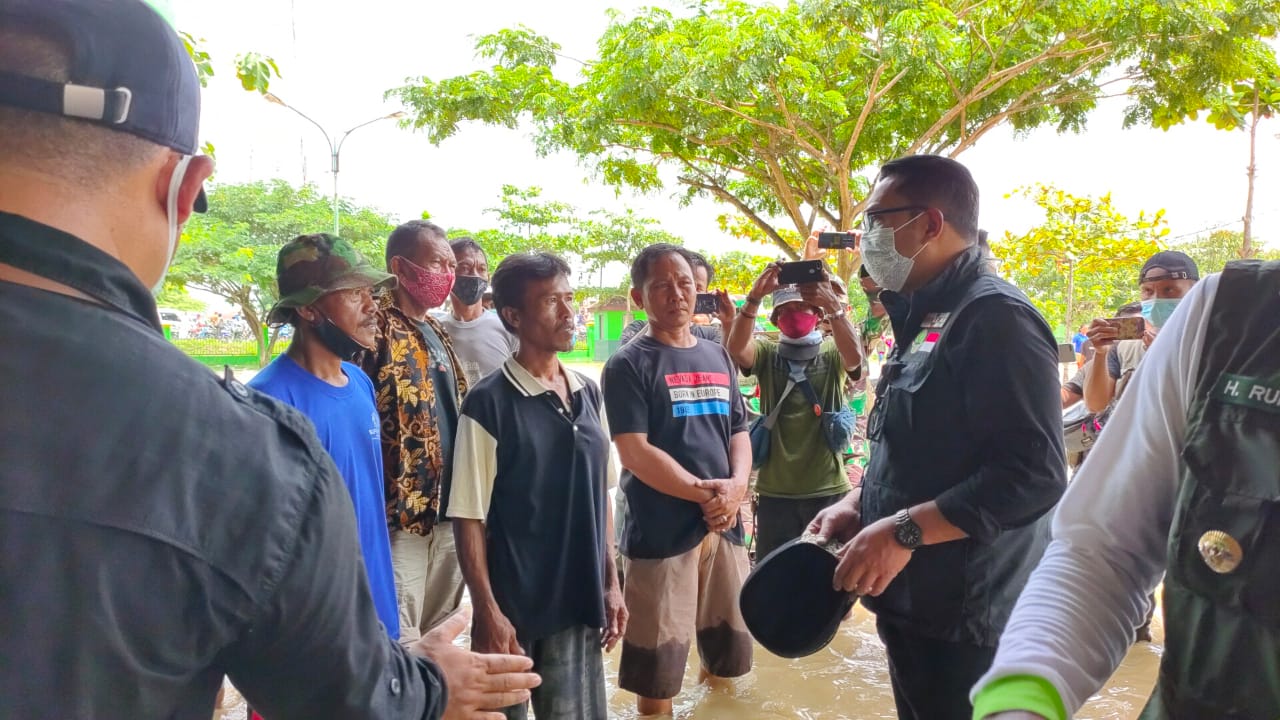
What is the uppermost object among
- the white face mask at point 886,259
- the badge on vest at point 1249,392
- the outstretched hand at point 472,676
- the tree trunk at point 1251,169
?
the tree trunk at point 1251,169

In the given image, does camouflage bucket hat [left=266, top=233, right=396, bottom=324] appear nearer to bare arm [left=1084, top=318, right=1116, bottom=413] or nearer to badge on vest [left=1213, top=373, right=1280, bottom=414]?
badge on vest [left=1213, top=373, right=1280, bottom=414]

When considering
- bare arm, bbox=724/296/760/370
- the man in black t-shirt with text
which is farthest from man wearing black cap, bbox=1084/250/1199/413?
the man in black t-shirt with text

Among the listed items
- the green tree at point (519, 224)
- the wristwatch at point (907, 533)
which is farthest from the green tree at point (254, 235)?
the wristwatch at point (907, 533)

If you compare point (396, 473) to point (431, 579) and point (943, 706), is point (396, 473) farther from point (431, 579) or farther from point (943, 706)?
point (943, 706)

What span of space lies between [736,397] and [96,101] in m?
2.95

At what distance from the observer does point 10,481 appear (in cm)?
73

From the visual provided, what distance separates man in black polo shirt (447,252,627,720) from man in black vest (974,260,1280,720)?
66.6 inches

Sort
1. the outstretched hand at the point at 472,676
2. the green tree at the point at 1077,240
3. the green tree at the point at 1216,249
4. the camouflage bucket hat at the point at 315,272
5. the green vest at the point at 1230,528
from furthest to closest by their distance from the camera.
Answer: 1. the green tree at the point at 1216,249
2. the green tree at the point at 1077,240
3. the camouflage bucket hat at the point at 315,272
4. the outstretched hand at the point at 472,676
5. the green vest at the point at 1230,528

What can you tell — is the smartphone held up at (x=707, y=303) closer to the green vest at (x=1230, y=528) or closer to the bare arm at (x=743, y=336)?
the bare arm at (x=743, y=336)

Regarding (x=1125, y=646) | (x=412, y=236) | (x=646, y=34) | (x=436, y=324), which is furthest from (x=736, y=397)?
(x=646, y=34)

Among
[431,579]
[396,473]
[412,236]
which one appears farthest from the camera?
[412,236]

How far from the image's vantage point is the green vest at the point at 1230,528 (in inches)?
33.8

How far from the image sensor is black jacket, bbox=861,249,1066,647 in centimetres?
176

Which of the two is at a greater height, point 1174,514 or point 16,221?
point 16,221
